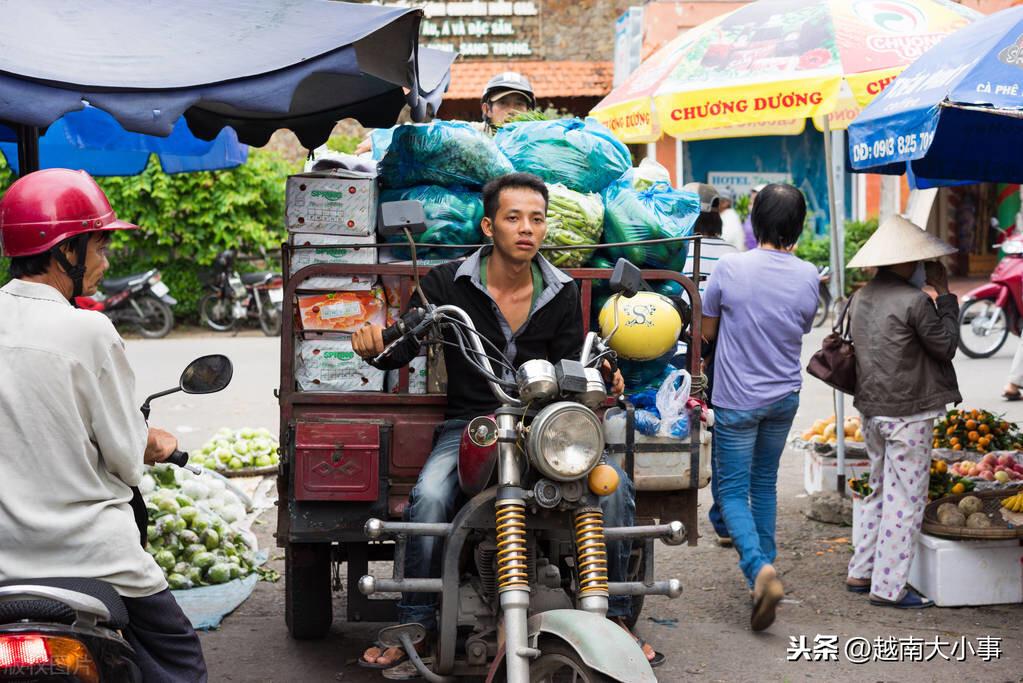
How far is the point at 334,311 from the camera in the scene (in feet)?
14.8

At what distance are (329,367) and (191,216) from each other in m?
13.3

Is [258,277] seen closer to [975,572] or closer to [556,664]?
[975,572]

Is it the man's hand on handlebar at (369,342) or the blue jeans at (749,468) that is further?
the blue jeans at (749,468)

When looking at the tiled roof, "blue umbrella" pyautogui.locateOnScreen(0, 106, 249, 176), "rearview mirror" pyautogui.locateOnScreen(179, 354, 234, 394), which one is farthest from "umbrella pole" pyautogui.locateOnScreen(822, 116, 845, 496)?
the tiled roof

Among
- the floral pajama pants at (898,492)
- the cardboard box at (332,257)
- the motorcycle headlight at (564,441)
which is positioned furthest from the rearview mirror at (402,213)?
the floral pajama pants at (898,492)

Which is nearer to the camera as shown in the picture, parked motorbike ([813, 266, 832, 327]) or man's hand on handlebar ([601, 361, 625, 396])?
man's hand on handlebar ([601, 361, 625, 396])

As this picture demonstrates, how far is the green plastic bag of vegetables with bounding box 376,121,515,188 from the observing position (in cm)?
480

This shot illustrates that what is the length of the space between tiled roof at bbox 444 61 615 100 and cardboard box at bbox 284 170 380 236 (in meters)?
18.8

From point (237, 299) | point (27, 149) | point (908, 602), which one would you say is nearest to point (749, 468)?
point (908, 602)

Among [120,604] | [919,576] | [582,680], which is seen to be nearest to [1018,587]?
[919,576]

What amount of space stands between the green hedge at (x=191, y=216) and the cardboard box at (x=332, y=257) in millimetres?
12044

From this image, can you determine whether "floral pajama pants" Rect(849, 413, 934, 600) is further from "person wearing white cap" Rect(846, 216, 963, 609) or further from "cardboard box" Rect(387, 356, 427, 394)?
"cardboard box" Rect(387, 356, 427, 394)

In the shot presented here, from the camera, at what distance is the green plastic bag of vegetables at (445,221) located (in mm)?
4793

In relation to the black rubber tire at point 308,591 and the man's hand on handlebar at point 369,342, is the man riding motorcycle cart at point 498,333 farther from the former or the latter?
the black rubber tire at point 308,591
